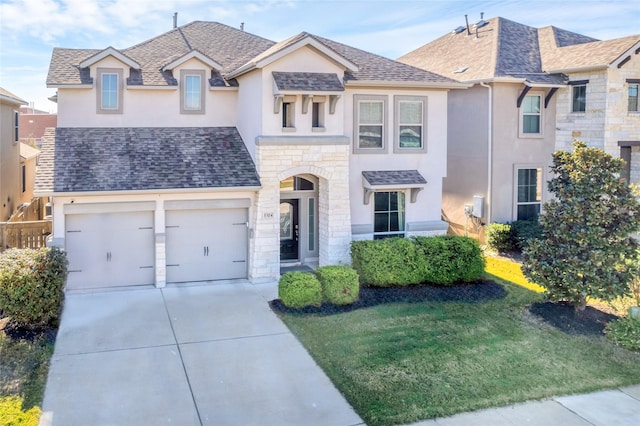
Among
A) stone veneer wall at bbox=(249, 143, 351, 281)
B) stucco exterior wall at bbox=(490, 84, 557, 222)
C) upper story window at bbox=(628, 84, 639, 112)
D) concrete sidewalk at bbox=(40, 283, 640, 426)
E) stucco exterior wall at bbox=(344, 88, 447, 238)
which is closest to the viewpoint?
concrete sidewalk at bbox=(40, 283, 640, 426)

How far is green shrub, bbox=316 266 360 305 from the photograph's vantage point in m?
13.1

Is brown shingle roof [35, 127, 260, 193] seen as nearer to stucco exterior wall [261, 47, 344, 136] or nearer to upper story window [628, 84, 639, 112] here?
stucco exterior wall [261, 47, 344, 136]

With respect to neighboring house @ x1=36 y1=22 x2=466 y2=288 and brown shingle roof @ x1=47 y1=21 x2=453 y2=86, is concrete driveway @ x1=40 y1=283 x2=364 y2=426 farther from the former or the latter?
brown shingle roof @ x1=47 y1=21 x2=453 y2=86

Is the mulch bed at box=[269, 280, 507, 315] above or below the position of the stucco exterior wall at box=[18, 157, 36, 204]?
below

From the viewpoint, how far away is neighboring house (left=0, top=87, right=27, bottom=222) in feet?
65.3

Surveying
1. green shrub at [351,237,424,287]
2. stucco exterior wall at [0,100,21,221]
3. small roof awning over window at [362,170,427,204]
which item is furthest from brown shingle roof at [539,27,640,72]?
stucco exterior wall at [0,100,21,221]

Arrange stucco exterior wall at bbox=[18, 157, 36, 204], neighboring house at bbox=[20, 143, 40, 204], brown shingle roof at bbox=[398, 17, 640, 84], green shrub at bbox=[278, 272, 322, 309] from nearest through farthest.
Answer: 1. green shrub at bbox=[278, 272, 322, 309]
2. brown shingle roof at bbox=[398, 17, 640, 84]
3. neighboring house at bbox=[20, 143, 40, 204]
4. stucco exterior wall at bbox=[18, 157, 36, 204]

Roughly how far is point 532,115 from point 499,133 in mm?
1630

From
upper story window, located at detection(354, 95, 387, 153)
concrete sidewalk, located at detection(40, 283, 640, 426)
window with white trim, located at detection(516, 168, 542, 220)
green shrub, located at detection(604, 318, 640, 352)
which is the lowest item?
concrete sidewalk, located at detection(40, 283, 640, 426)

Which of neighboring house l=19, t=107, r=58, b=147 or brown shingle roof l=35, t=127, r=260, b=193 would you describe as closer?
brown shingle roof l=35, t=127, r=260, b=193

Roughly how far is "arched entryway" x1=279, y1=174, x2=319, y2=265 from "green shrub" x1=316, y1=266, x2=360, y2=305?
12.8 ft

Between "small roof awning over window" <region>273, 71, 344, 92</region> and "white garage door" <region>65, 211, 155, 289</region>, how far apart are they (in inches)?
192

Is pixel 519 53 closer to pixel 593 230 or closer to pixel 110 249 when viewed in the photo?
pixel 593 230

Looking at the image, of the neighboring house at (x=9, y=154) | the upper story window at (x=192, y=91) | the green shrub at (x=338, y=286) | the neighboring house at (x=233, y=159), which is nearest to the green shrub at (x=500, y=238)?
the neighboring house at (x=233, y=159)
